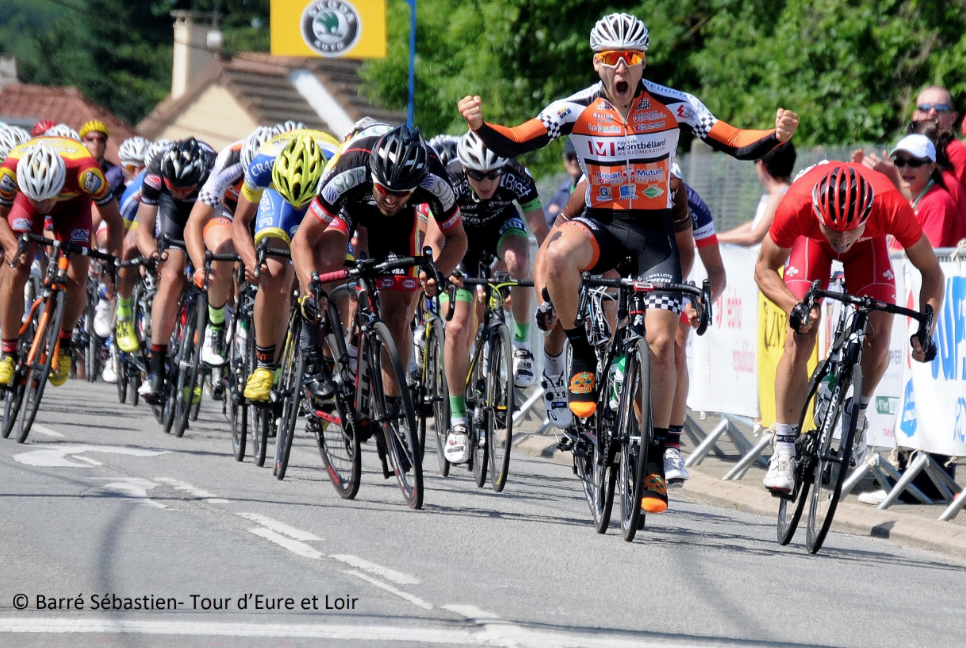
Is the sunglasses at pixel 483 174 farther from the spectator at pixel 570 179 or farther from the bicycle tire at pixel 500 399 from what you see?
Result: the spectator at pixel 570 179

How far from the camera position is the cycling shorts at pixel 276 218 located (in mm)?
10016

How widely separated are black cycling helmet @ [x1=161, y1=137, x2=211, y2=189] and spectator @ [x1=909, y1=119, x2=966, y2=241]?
494cm

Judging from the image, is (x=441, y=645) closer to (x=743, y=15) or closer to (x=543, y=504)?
(x=543, y=504)

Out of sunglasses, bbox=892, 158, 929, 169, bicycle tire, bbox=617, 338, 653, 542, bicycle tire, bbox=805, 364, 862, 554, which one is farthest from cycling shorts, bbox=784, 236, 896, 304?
sunglasses, bbox=892, 158, 929, 169

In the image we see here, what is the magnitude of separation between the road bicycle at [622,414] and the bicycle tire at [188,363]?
3.96 m

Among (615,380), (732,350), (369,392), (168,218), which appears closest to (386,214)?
(369,392)

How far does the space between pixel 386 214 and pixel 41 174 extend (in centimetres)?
338

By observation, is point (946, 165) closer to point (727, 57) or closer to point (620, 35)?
point (620, 35)

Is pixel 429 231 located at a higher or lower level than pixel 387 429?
higher

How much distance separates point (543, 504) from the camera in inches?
357

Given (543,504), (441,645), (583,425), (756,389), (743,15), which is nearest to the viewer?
(441,645)

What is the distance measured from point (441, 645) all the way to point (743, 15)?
17536 millimetres

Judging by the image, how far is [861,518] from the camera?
8.95 metres

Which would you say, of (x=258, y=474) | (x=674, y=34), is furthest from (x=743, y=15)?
(x=258, y=474)
